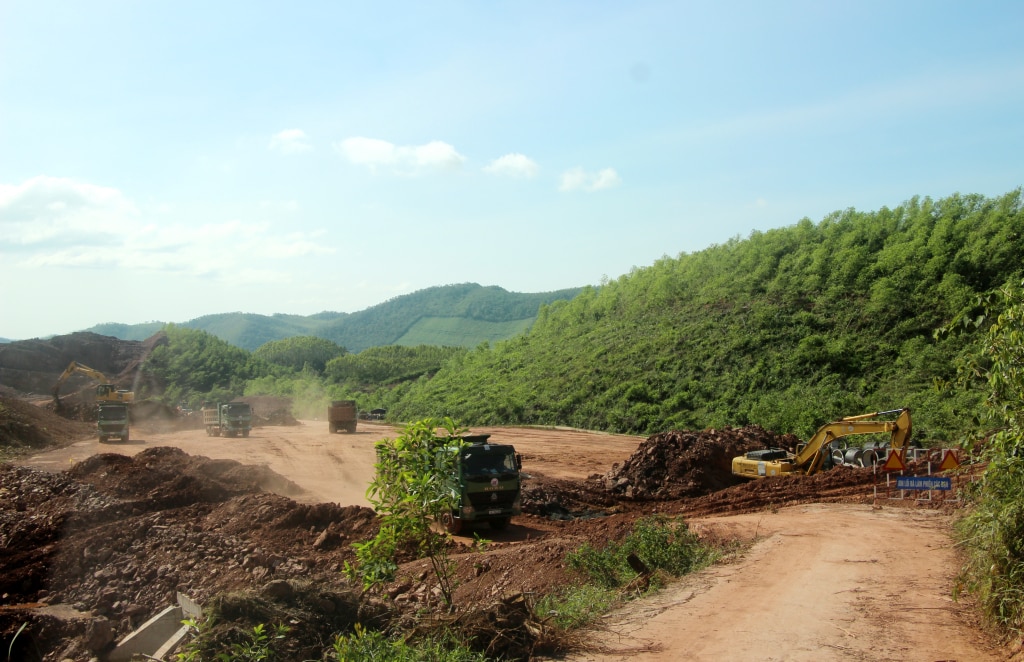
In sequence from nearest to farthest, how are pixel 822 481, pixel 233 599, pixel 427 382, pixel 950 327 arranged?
pixel 233 599
pixel 950 327
pixel 822 481
pixel 427 382

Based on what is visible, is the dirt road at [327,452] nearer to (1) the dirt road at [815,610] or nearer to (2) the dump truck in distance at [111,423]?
(2) the dump truck in distance at [111,423]

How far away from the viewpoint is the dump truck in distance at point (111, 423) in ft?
140

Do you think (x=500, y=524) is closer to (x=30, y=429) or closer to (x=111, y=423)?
(x=111, y=423)

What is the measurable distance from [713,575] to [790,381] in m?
34.2

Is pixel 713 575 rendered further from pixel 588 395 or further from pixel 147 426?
pixel 147 426

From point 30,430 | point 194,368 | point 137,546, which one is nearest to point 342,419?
point 30,430

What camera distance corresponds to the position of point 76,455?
120 feet

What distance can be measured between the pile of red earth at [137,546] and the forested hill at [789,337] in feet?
77.0

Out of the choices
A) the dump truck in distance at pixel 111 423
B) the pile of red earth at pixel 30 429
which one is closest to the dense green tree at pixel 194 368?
the pile of red earth at pixel 30 429

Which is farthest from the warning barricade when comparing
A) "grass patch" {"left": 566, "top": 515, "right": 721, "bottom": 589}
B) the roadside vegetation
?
the roadside vegetation

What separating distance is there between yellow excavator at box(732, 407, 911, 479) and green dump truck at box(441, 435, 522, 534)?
357 inches

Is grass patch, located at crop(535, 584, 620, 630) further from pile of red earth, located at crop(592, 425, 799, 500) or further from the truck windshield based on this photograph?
pile of red earth, located at crop(592, 425, 799, 500)

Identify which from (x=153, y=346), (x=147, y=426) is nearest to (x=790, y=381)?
(x=147, y=426)

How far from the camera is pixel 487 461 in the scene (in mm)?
17984
